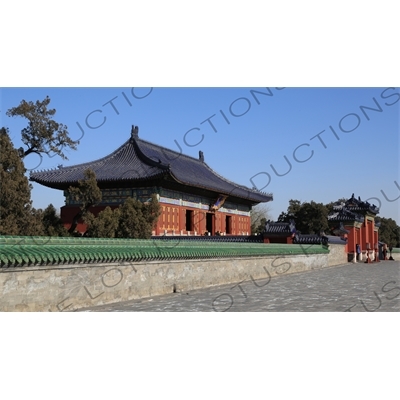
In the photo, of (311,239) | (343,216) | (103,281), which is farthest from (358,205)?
(103,281)

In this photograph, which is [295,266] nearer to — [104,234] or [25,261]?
[104,234]

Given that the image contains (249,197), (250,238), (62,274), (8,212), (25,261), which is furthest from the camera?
(249,197)

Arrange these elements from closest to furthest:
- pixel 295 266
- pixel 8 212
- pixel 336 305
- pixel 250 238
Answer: pixel 336 305
pixel 8 212
pixel 295 266
pixel 250 238

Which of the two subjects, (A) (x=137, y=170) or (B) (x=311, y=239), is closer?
(B) (x=311, y=239)

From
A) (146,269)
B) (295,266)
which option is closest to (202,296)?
(146,269)

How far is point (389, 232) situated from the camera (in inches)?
2084

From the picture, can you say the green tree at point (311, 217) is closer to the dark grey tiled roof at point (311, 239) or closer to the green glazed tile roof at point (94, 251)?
the dark grey tiled roof at point (311, 239)

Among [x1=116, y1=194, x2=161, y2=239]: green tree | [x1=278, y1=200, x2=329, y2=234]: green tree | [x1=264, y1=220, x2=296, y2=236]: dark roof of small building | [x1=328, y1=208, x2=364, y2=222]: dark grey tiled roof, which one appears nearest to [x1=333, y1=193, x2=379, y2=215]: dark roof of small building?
[x1=328, y1=208, x2=364, y2=222]: dark grey tiled roof

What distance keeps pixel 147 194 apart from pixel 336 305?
15988mm

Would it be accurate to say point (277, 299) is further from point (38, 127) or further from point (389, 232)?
point (389, 232)

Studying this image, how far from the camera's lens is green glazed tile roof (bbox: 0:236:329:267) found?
7953 millimetres

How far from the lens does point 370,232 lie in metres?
33.9

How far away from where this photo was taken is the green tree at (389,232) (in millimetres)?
51866

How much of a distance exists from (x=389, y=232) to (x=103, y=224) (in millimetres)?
41321
